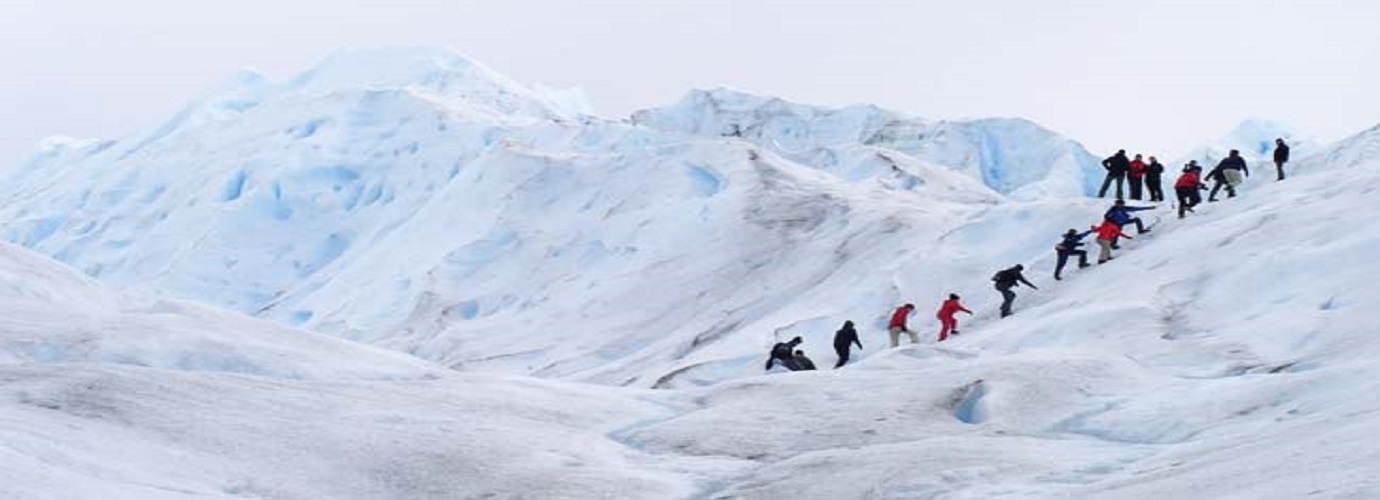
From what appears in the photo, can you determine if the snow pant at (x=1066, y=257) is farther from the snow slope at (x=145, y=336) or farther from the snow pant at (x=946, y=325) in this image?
the snow slope at (x=145, y=336)

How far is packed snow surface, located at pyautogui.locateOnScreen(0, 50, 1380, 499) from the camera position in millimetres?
12586

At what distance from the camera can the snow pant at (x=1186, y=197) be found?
27.7m

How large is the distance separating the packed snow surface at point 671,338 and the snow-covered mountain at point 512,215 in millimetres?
172

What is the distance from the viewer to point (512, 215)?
48281mm

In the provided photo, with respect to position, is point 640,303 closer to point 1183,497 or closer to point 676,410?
point 676,410

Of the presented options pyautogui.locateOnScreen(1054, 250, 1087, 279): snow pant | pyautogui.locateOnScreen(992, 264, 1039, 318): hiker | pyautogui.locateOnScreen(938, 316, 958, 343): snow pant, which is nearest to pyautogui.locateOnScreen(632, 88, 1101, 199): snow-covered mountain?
pyautogui.locateOnScreen(1054, 250, 1087, 279): snow pant

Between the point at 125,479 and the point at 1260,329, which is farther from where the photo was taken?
the point at 1260,329

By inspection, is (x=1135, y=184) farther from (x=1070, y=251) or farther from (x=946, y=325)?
(x=946, y=325)

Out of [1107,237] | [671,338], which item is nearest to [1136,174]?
[1107,237]

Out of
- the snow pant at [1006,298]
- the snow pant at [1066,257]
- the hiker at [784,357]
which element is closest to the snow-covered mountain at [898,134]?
the snow pant at [1066,257]

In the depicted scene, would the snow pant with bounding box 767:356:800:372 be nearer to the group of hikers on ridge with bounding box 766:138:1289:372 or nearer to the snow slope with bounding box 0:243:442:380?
the group of hikers on ridge with bounding box 766:138:1289:372

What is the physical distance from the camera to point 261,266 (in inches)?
2255

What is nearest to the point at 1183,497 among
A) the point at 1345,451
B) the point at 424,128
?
the point at 1345,451

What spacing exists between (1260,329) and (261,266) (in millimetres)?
44940
